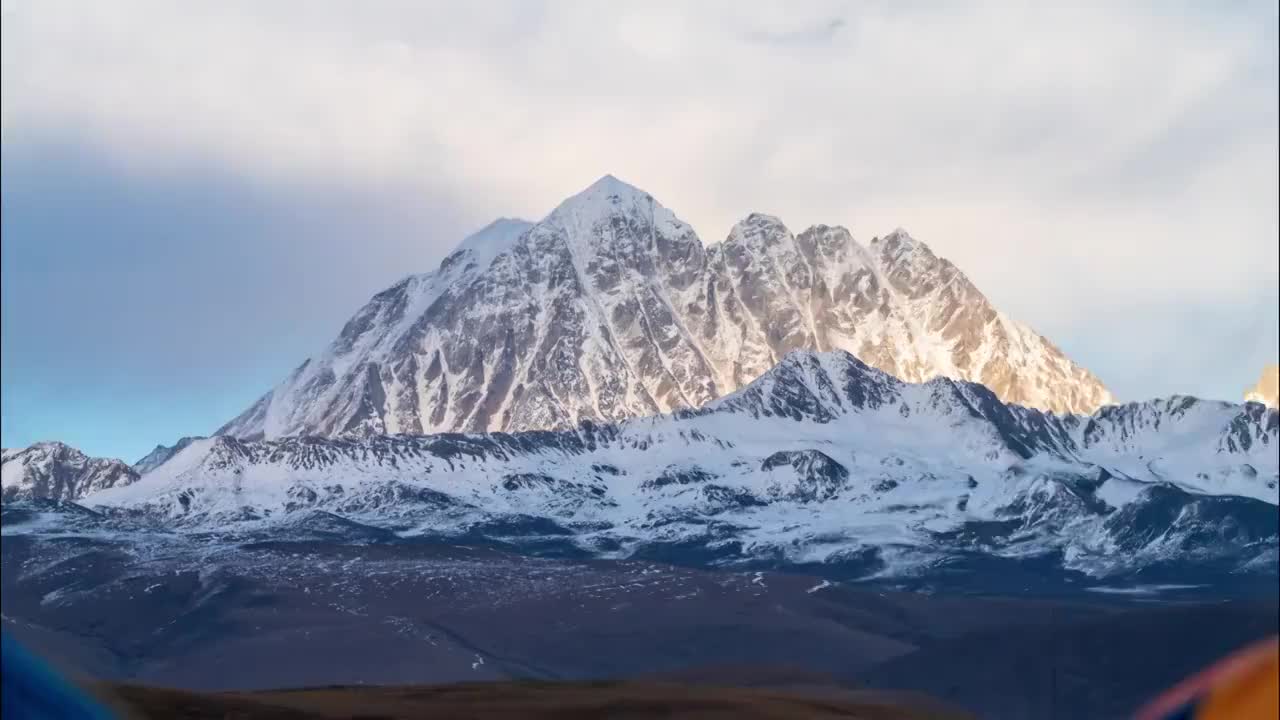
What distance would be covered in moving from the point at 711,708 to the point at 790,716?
5.50 meters

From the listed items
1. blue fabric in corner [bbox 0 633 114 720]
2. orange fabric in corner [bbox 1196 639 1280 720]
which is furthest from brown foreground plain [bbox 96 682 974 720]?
orange fabric in corner [bbox 1196 639 1280 720]

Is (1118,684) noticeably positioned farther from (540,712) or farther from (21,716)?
(21,716)

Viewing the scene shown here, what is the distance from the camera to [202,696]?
335 feet

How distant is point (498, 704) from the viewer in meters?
105

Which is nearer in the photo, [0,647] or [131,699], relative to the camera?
[0,647]

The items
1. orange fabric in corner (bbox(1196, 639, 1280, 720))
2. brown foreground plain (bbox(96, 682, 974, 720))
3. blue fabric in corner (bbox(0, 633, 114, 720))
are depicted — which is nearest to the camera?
blue fabric in corner (bbox(0, 633, 114, 720))

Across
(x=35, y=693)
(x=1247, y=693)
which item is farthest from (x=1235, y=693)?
(x=35, y=693)

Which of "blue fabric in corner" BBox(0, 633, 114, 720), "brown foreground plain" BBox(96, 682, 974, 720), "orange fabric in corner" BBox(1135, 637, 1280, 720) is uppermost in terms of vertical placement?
"blue fabric in corner" BBox(0, 633, 114, 720)

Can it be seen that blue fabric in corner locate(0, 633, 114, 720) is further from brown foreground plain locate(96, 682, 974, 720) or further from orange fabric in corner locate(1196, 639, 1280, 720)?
brown foreground plain locate(96, 682, 974, 720)

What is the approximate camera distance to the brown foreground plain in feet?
300

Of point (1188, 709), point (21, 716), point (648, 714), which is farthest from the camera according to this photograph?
point (648, 714)

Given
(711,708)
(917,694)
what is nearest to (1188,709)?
(711,708)

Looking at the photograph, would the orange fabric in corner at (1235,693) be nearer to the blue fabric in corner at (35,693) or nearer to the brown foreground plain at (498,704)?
the blue fabric in corner at (35,693)

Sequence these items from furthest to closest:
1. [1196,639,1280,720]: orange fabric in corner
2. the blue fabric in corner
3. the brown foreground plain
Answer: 1. the brown foreground plain
2. [1196,639,1280,720]: orange fabric in corner
3. the blue fabric in corner
